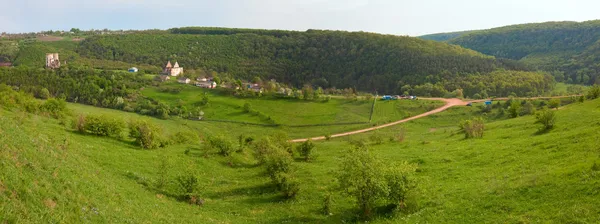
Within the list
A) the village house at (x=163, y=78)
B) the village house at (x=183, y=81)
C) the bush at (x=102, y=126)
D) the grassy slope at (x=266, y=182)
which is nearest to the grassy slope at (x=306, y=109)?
the village house at (x=183, y=81)

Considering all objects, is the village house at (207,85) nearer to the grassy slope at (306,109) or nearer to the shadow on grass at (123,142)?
the grassy slope at (306,109)

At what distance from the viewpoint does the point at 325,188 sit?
31.2m

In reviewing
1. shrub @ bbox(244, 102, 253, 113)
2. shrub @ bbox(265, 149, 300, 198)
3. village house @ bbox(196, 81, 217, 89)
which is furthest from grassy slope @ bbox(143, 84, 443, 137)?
shrub @ bbox(265, 149, 300, 198)

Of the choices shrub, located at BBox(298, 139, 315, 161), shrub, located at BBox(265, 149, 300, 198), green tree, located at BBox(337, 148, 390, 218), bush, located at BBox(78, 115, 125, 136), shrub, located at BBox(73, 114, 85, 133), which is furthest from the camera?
shrub, located at BBox(298, 139, 315, 161)

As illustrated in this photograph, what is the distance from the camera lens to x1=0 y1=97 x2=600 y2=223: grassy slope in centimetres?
1730

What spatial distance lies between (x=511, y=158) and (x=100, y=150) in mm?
35847

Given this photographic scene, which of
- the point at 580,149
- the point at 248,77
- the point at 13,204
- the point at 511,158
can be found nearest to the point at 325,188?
the point at 511,158

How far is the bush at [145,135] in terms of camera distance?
1559 inches

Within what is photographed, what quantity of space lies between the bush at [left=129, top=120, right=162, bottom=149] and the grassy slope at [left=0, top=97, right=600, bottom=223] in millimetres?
1659

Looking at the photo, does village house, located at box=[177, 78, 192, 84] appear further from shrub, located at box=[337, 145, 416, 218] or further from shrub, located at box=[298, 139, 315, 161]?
shrub, located at box=[337, 145, 416, 218]

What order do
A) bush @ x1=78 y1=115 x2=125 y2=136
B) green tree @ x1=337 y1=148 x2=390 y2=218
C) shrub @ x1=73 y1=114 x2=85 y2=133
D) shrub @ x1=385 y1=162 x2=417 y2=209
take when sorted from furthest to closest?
bush @ x1=78 y1=115 x2=125 y2=136 → shrub @ x1=73 y1=114 x2=85 y2=133 → shrub @ x1=385 y1=162 x2=417 y2=209 → green tree @ x1=337 y1=148 x2=390 y2=218

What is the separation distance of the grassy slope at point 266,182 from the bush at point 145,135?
65.3 inches

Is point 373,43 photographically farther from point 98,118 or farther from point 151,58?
point 98,118

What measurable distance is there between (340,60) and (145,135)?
150780mm
